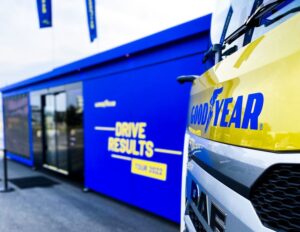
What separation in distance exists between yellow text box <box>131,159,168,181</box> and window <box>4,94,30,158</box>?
18.4 feet

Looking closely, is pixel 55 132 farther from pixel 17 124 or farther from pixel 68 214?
pixel 68 214

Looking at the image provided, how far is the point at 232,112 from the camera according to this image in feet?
3.65

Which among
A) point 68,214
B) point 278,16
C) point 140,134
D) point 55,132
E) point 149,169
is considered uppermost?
point 278,16

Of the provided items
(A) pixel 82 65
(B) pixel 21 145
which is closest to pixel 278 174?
(A) pixel 82 65

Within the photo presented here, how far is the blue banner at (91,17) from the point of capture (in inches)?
330

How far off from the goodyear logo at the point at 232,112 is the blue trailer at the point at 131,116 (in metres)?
2.01

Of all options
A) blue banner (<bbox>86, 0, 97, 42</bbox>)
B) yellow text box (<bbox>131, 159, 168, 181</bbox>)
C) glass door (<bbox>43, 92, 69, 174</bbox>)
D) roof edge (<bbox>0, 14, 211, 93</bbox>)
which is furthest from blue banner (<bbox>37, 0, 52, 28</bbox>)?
yellow text box (<bbox>131, 159, 168, 181</bbox>)

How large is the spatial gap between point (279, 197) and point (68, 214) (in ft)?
13.7

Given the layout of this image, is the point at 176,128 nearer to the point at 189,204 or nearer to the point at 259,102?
the point at 189,204

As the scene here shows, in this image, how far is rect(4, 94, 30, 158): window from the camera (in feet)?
28.9

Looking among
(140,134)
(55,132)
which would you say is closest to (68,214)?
(140,134)

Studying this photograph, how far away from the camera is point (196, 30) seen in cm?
331

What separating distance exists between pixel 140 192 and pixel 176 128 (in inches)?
52.1

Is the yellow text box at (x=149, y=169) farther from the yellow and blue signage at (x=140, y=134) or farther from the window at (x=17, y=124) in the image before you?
the window at (x=17, y=124)
